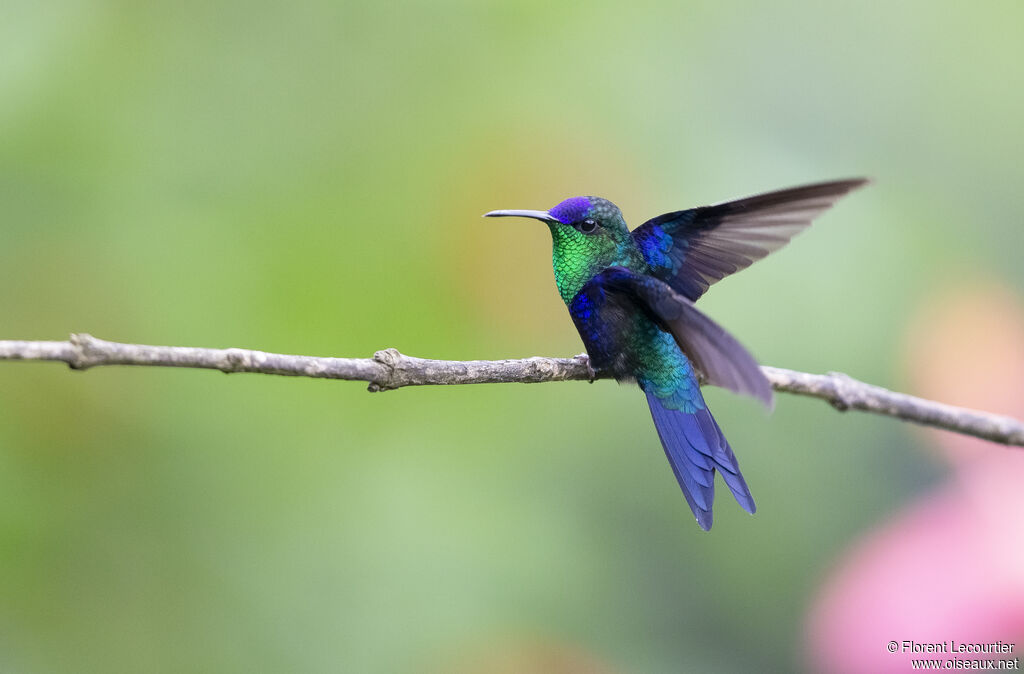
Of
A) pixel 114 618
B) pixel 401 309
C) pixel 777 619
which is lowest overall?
pixel 777 619

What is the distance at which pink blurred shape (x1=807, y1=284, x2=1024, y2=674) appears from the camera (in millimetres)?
2135

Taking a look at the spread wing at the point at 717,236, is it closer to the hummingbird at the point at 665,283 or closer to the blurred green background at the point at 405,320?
the hummingbird at the point at 665,283

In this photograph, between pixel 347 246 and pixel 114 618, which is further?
pixel 347 246

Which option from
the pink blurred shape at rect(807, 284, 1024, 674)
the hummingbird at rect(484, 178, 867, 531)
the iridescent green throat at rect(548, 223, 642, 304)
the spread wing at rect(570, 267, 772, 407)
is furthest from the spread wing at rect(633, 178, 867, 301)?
the pink blurred shape at rect(807, 284, 1024, 674)

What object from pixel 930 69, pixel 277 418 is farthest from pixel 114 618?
pixel 930 69

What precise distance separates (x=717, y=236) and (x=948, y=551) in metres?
0.93

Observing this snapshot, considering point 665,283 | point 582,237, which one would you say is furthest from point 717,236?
point 582,237

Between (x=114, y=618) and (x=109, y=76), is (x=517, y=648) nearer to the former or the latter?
(x=114, y=618)

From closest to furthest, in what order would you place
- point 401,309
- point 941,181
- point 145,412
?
point 145,412 < point 401,309 < point 941,181

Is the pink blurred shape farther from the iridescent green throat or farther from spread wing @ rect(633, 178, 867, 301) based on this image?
the iridescent green throat

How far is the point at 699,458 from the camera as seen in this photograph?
191 cm

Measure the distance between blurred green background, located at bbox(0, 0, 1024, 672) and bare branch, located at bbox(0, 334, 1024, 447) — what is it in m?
0.63

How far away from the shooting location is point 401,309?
2.50 metres

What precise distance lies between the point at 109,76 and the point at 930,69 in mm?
2681
